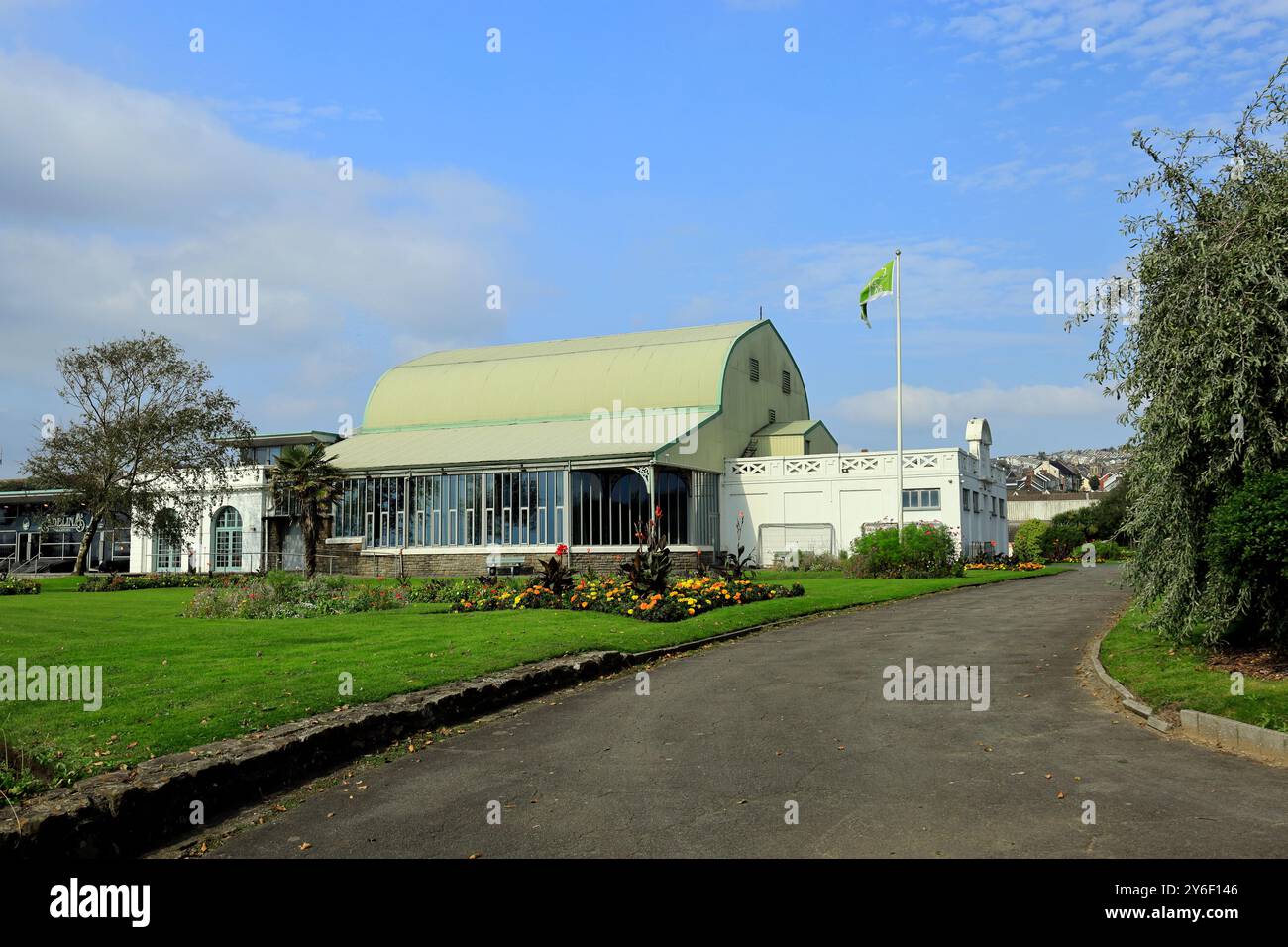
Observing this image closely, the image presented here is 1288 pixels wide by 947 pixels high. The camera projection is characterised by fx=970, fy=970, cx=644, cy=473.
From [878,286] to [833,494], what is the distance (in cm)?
886

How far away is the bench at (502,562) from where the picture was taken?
37.1 m

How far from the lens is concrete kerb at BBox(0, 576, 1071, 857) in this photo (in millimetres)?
6340

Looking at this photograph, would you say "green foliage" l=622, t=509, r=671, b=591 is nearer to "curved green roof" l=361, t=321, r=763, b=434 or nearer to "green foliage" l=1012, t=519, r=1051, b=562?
"curved green roof" l=361, t=321, r=763, b=434

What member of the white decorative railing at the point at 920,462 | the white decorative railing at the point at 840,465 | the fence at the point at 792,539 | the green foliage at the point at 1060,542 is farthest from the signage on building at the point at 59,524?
the green foliage at the point at 1060,542

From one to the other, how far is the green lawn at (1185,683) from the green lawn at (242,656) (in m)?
6.81

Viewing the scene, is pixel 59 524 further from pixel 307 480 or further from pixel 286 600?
pixel 286 600

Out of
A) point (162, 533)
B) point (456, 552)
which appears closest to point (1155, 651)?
point (456, 552)

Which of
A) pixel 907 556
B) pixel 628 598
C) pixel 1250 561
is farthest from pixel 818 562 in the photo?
pixel 1250 561

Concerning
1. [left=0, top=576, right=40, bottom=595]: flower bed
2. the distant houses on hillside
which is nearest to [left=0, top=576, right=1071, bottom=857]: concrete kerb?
[left=0, top=576, right=40, bottom=595]: flower bed

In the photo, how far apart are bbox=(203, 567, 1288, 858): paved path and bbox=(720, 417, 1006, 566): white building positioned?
27.9m

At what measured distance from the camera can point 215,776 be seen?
297 inches
